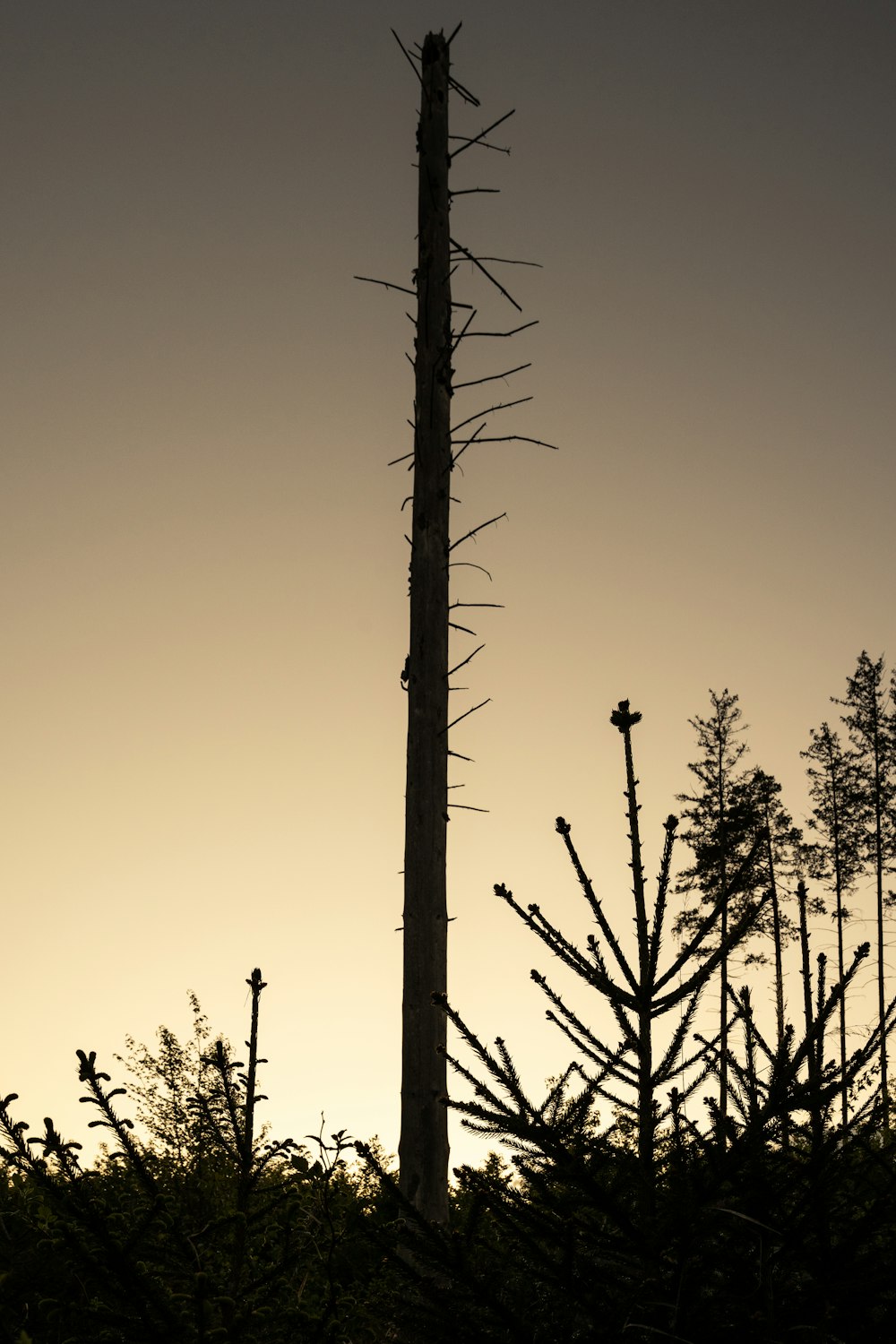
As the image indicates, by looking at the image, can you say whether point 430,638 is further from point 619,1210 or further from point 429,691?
point 619,1210

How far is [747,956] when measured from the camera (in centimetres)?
3525

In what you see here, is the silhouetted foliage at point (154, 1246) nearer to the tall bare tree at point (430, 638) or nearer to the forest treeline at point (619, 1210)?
the forest treeline at point (619, 1210)

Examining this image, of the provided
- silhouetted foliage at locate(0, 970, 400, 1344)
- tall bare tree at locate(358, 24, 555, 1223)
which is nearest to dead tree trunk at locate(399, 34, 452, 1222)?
tall bare tree at locate(358, 24, 555, 1223)

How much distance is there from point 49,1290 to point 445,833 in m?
5.33

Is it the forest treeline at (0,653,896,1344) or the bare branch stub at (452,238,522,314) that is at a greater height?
the bare branch stub at (452,238,522,314)

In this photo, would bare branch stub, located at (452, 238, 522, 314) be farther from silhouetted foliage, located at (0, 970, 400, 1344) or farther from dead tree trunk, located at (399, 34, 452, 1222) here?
silhouetted foliage, located at (0, 970, 400, 1344)

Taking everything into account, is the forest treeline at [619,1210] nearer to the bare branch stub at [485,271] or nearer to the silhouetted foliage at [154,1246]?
the silhouetted foliage at [154,1246]

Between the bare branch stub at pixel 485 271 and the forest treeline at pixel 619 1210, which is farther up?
the bare branch stub at pixel 485 271

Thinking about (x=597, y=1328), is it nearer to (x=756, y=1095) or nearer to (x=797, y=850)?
(x=756, y=1095)

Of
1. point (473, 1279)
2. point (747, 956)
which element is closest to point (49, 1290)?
point (473, 1279)

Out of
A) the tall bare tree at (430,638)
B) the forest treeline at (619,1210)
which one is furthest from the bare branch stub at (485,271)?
the forest treeline at (619,1210)

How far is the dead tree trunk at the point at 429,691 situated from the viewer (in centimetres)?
799

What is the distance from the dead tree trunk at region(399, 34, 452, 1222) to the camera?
26.2 ft

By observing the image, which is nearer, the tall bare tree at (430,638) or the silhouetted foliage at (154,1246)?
the silhouetted foliage at (154,1246)
